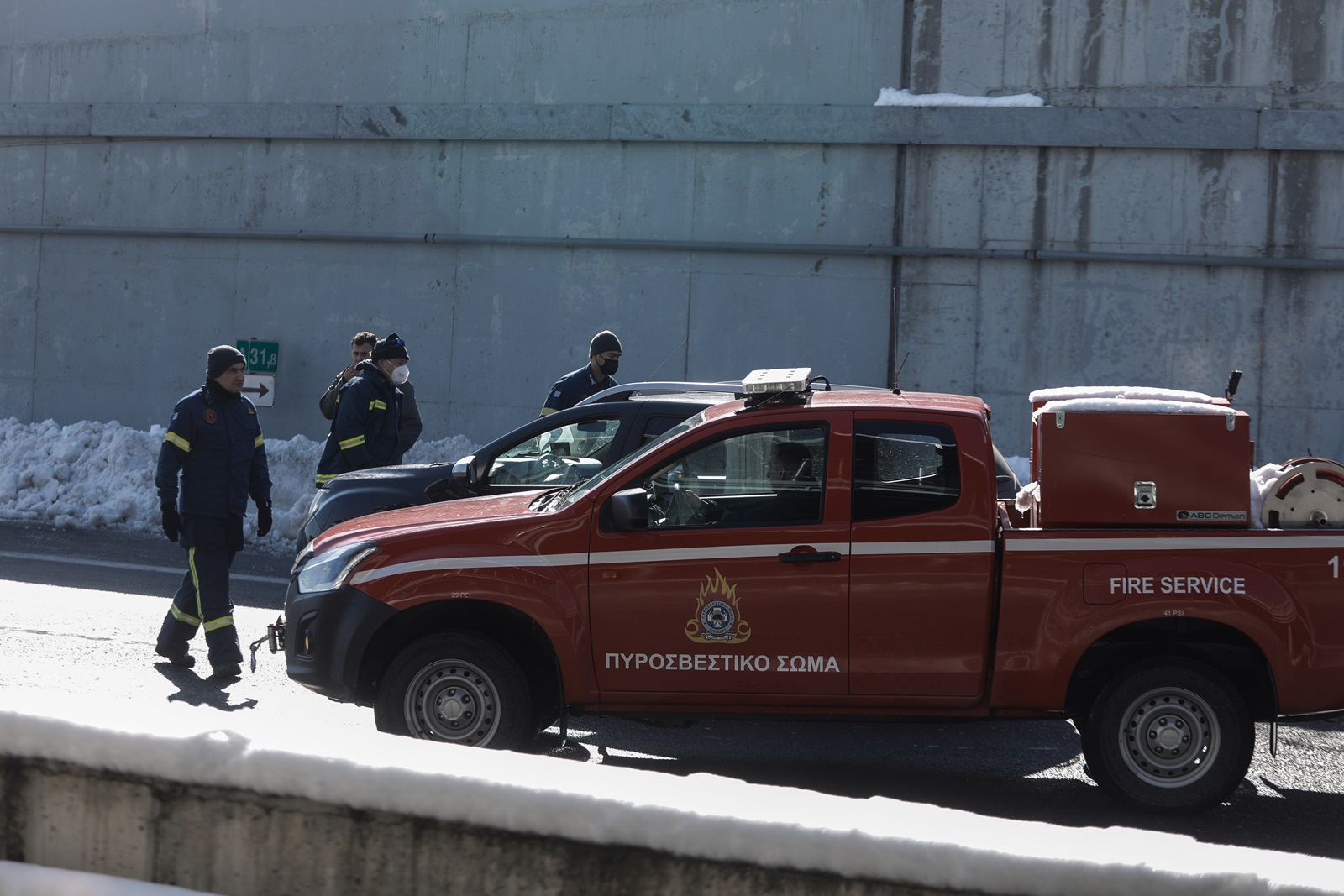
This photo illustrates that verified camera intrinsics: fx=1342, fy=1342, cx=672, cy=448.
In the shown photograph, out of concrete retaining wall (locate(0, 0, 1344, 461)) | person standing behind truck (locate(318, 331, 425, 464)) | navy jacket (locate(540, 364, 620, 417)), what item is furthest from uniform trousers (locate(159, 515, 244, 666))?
concrete retaining wall (locate(0, 0, 1344, 461))

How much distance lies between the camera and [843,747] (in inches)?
284

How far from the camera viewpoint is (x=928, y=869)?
2.89 metres

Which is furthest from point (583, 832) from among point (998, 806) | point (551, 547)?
point (998, 806)

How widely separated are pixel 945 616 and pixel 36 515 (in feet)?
39.5

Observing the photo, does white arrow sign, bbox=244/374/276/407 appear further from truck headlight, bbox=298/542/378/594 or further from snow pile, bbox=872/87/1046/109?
truck headlight, bbox=298/542/378/594

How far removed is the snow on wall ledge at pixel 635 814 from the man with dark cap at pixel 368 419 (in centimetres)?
695

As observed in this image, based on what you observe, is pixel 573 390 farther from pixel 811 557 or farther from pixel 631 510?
pixel 811 557

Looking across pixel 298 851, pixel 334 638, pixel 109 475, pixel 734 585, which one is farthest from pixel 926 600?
pixel 109 475

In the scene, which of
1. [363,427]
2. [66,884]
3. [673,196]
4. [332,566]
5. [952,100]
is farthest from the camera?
[673,196]

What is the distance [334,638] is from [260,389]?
11.2 meters

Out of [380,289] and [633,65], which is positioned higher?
[633,65]

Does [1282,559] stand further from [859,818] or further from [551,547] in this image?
[859,818]

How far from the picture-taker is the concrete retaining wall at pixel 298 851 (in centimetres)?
305

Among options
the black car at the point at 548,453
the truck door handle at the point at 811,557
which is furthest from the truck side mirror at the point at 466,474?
the truck door handle at the point at 811,557
